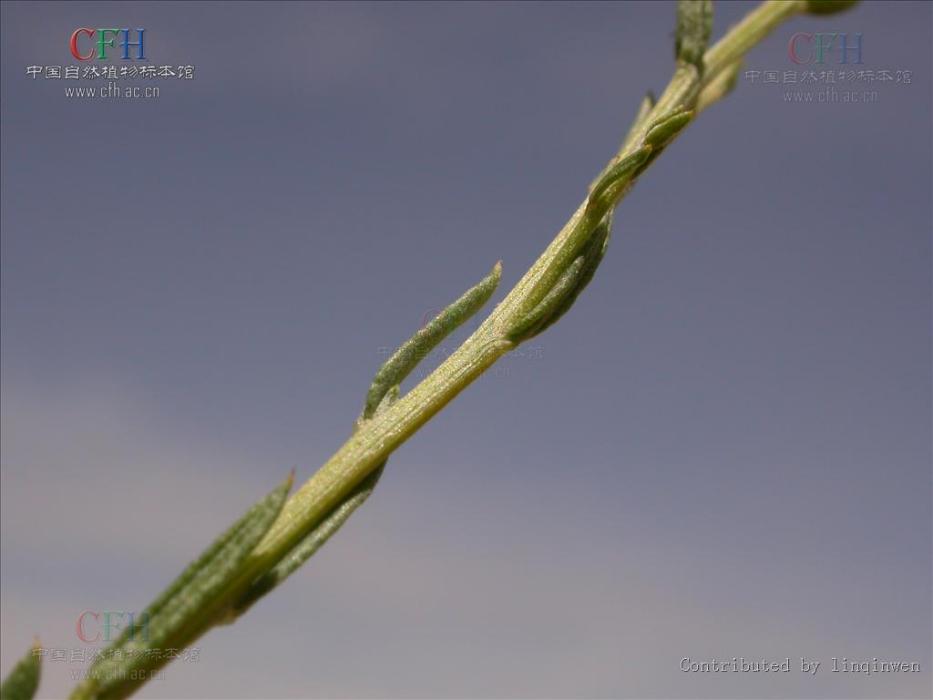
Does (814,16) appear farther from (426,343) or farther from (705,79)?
(426,343)

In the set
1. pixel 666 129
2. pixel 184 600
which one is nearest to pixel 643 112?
pixel 666 129

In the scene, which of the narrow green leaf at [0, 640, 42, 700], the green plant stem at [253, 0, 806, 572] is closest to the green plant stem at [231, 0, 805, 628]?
the green plant stem at [253, 0, 806, 572]

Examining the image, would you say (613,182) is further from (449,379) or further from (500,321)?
(449,379)

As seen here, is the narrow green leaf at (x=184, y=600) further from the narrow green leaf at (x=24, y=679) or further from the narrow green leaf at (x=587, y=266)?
the narrow green leaf at (x=587, y=266)

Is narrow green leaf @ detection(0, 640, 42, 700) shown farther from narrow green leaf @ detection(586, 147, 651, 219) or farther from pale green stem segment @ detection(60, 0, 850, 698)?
narrow green leaf @ detection(586, 147, 651, 219)

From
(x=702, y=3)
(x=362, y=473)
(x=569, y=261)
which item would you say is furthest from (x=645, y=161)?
(x=362, y=473)

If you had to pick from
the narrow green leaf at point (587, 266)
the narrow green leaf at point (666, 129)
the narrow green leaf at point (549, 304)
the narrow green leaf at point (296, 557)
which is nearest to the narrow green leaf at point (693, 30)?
the narrow green leaf at point (666, 129)

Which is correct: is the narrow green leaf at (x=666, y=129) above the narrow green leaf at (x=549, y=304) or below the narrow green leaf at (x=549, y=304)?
above
